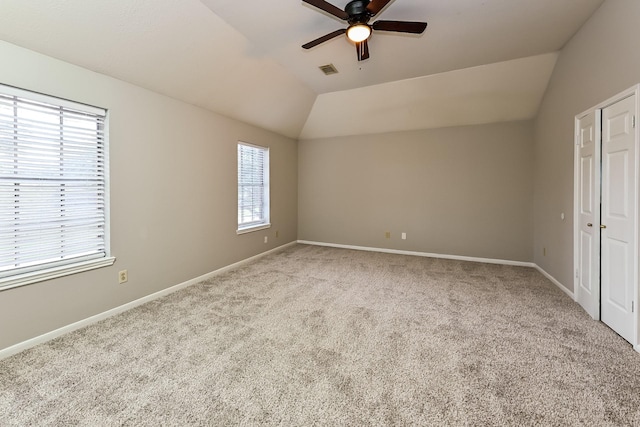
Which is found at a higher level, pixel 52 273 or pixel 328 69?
pixel 328 69

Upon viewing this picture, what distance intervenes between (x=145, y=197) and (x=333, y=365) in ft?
8.59

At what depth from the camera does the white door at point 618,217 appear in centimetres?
217

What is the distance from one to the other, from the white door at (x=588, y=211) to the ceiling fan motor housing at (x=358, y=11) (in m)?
2.36

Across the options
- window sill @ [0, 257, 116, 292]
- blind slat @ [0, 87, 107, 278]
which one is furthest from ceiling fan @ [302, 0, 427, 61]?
window sill @ [0, 257, 116, 292]

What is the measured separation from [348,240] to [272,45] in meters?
3.88

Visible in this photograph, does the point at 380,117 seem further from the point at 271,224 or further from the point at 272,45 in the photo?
the point at 271,224

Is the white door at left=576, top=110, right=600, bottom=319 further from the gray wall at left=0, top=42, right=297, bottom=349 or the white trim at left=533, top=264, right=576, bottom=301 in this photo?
the gray wall at left=0, top=42, right=297, bottom=349

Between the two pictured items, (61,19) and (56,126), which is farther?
(56,126)

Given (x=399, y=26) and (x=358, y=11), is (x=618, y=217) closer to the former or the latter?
(x=399, y=26)

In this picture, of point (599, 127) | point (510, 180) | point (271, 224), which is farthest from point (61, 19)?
point (510, 180)

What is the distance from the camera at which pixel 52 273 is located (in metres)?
2.29

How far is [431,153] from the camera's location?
5020mm

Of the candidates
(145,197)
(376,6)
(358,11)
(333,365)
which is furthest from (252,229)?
(376,6)

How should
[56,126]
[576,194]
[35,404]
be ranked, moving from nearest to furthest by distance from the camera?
[35,404], [56,126], [576,194]
